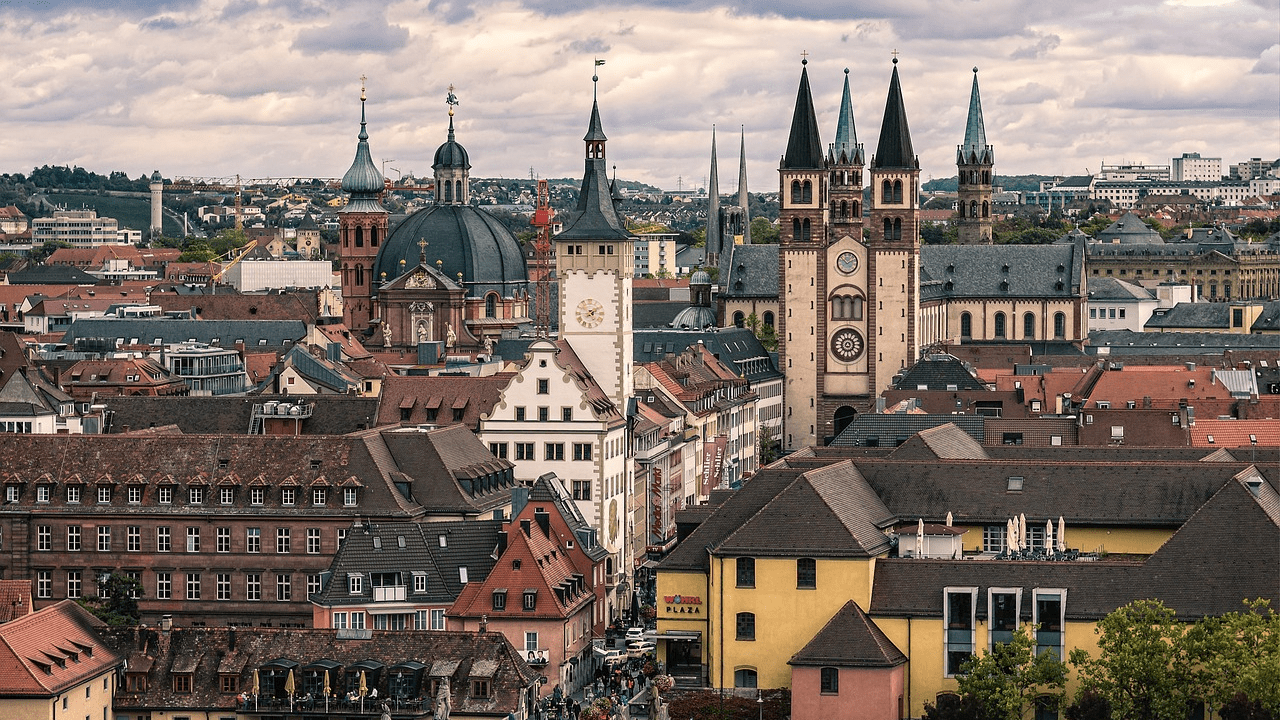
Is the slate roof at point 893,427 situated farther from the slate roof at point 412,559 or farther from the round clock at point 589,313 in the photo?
the slate roof at point 412,559

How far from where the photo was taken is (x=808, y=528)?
9100 cm

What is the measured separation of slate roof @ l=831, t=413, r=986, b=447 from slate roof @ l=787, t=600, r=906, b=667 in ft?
141

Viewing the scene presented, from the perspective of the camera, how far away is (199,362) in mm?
167500

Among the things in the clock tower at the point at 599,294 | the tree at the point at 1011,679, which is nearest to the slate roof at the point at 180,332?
the clock tower at the point at 599,294

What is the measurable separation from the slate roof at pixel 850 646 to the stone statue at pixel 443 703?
10.9 metres

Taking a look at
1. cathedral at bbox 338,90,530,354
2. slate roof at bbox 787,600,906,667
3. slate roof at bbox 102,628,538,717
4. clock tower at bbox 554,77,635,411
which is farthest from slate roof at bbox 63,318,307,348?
slate roof at bbox 787,600,906,667

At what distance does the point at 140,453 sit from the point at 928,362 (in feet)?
253

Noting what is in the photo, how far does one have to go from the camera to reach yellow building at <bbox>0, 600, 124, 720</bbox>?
85625 mm

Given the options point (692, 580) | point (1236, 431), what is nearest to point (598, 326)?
point (1236, 431)

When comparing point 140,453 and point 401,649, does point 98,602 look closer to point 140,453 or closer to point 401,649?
point 140,453

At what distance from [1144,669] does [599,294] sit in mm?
59727

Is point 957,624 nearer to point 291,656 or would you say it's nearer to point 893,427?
point 291,656

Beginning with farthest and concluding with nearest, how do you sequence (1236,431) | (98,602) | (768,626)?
(1236,431) < (98,602) < (768,626)

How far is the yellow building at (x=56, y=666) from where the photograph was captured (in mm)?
85625
